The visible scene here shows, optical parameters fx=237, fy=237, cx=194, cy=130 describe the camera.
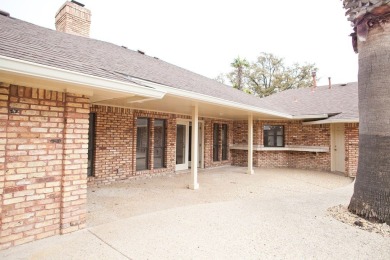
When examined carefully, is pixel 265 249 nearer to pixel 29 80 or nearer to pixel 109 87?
pixel 109 87

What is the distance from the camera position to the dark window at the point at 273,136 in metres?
12.5

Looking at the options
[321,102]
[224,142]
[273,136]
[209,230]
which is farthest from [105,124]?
[321,102]

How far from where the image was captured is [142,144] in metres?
8.54

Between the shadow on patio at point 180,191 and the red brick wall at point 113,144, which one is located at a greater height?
the red brick wall at point 113,144

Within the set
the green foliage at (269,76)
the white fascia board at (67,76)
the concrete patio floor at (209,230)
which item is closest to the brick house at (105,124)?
the white fascia board at (67,76)

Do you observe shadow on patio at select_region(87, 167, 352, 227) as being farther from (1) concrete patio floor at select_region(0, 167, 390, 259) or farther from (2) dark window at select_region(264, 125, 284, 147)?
(2) dark window at select_region(264, 125, 284, 147)

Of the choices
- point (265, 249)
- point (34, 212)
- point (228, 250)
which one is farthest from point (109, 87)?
point (265, 249)

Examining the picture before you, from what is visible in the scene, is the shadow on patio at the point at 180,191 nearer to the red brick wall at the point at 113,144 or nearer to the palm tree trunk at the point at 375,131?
the red brick wall at the point at 113,144

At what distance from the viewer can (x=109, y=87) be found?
136 inches

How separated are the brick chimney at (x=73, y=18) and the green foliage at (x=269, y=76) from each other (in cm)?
2363

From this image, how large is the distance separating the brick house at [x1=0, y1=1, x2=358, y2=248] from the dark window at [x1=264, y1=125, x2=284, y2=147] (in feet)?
0.17

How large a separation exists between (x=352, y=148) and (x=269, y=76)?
25407mm

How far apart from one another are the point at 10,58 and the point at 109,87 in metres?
1.21

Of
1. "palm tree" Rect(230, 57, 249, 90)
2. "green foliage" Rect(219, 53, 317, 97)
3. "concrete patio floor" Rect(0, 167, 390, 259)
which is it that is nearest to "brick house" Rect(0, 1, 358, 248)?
"concrete patio floor" Rect(0, 167, 390, 259)
